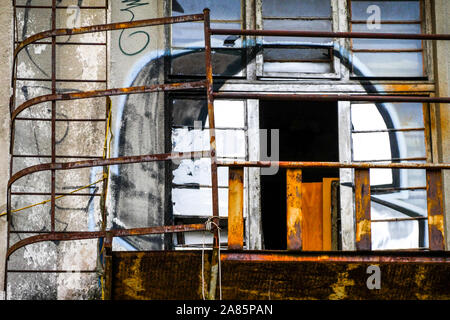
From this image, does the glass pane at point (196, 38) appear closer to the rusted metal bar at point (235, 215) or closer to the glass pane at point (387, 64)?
the glass pane at point (387, 64)

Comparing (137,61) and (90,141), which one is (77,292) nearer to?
(90,141)

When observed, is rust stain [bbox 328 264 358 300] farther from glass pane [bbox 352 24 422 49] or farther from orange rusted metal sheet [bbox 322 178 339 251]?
glass pane [bbox 352 24 422 49]

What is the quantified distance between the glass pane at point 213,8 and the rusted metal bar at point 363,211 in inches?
88.3

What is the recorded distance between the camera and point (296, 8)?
5633mm

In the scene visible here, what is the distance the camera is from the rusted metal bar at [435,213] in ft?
12.8

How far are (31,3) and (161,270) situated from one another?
2.73 metres

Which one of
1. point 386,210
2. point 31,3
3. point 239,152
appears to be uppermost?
point 31,3

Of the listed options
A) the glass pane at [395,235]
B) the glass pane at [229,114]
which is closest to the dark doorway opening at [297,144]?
the glass pane at [229,114]

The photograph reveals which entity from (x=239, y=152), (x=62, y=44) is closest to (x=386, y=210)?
(x=239, y=152)

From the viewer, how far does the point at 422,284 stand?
3871 mm

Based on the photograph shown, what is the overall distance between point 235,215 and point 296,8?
2.50 metres

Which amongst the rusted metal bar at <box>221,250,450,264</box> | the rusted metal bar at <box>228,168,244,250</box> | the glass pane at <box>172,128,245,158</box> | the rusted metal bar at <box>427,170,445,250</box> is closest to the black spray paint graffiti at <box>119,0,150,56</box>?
the glass pane at <box>172,128,245,158</box>

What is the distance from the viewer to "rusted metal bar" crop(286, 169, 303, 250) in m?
3.81

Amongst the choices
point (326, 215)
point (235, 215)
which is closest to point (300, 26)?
point (326, 215)
